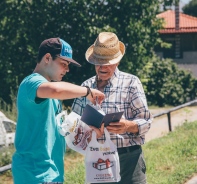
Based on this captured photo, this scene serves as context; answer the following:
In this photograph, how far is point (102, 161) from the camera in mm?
3941

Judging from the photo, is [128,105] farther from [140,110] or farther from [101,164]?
[101,164]

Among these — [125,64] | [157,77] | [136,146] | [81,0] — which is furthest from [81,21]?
[136,146]

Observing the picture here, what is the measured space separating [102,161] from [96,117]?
0.38 m

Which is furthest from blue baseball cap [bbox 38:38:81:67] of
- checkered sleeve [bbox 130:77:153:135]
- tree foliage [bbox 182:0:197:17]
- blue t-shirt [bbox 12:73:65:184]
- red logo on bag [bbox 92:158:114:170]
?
tree foliage [bbox 182:0:197:17]

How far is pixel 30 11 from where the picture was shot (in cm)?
1574

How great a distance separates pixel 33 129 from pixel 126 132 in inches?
33.2

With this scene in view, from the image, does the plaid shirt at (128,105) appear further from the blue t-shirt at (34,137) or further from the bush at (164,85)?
the bush at (164,85)

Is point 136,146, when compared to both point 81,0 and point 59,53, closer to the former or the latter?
point 59,53

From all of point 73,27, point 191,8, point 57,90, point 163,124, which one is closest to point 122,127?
point 57,90

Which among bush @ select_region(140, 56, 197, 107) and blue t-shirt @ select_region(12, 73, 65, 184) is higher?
blue t-shirt @ select_region(12, 73, 65, 184)

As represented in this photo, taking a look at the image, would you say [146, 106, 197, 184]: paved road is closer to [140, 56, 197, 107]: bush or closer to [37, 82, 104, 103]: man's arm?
[140, 56, 197, 107]: bush

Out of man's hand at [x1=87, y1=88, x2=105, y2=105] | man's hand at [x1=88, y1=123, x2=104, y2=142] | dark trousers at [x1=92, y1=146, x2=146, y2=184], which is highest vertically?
man's hand at [x1=87, y1=88, x2=105, y2=105]

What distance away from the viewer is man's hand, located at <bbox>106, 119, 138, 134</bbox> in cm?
381

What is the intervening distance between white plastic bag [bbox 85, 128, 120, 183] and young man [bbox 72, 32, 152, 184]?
65 millimetres
